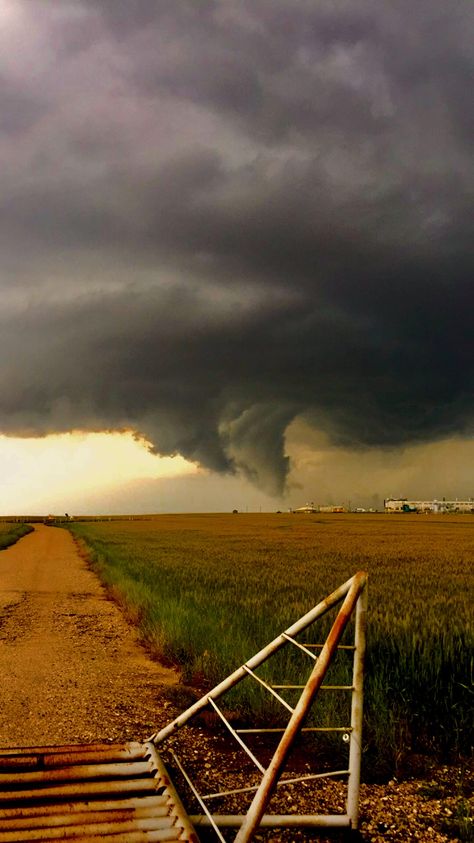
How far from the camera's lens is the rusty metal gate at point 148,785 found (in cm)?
423

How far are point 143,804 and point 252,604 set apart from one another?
9155 mm

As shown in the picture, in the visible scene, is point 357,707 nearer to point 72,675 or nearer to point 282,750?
point 282,750

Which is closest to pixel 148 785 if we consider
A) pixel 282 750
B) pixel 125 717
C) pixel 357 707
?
pixel 282 750

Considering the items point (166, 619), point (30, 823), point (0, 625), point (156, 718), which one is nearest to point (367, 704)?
point (156, 718)

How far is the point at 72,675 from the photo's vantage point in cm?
1002

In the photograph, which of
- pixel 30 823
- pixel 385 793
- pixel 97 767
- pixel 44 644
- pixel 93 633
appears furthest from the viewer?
pixel 93 633

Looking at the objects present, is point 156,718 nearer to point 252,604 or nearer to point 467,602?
point 252,604

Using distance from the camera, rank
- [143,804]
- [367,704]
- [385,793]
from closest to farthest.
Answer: [143,804], [385,793], [367,704]

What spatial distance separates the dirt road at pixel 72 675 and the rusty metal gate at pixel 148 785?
180 centimetres

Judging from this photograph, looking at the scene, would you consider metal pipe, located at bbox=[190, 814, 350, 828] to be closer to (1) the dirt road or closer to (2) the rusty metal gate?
(2) the rusty metal gate

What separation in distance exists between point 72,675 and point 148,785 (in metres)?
5.44

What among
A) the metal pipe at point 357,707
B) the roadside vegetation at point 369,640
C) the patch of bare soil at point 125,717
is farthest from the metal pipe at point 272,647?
the roadside vegetation at point 369,640

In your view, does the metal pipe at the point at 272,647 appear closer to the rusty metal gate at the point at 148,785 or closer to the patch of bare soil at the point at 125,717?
the rusty metal gate at the point at 148,785

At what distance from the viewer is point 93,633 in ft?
44.8
